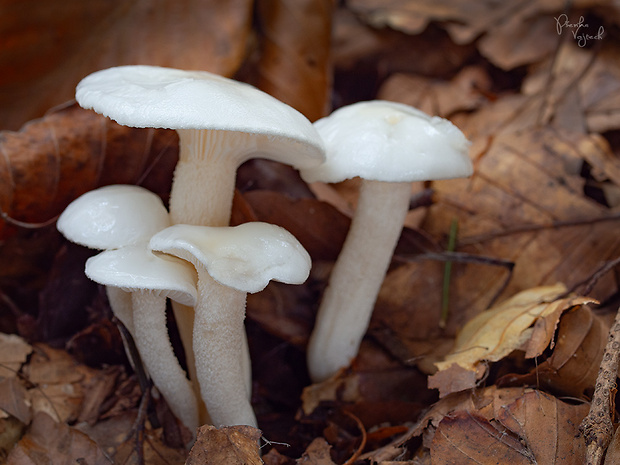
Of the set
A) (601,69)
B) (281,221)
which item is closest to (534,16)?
(601,69)

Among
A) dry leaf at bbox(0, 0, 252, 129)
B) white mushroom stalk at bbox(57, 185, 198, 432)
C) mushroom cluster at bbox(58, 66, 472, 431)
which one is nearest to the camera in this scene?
mushroom cluster at bbox(58, 66, 472, 431)

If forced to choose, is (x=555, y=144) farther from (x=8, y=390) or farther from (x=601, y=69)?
(x=8, y=390)

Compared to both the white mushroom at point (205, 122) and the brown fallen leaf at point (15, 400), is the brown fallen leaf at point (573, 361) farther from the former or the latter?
the brown fallen leaf at point (15, 400)

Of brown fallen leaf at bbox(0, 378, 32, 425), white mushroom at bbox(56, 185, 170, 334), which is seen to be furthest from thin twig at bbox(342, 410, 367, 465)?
brown fallen leaf at bbox(0, 378, 32, 425)

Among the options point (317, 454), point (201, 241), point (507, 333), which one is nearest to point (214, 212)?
point (201, 241)

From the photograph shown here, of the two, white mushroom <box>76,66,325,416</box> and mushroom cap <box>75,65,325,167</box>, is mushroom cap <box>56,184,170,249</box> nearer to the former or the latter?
white mushroom <box>76,66,325,416</box>

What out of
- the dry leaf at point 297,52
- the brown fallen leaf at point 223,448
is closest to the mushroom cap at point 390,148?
the brown fallen leaf at point 223,448

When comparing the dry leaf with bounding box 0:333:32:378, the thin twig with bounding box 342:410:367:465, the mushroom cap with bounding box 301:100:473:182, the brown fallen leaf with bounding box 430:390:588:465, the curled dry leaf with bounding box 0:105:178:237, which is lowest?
the thin twig with bounding box 342:410:367:465
